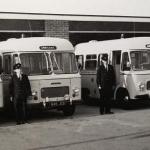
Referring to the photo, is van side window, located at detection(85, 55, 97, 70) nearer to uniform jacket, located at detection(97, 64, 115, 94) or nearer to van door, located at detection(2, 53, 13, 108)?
uniform jacket, located at detection(97, 64, 115, 94)

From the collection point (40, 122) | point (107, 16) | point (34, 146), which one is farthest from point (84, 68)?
point (34, 146)

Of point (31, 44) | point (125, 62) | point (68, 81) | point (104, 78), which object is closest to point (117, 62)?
point (125, 62)

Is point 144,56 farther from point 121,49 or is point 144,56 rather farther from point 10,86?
point 10,86

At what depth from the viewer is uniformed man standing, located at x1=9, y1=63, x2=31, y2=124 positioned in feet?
47.9

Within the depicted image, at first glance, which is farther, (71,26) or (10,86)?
(71,26)

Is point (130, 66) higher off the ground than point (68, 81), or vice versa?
point (130, 66)

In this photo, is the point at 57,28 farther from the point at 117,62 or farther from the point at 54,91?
the point at 54,91

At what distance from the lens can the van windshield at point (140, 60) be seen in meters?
17.5

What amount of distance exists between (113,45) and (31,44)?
3.83 metres

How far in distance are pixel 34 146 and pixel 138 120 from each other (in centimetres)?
431

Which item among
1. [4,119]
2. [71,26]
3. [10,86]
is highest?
[71,26]

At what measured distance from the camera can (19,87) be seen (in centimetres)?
1460

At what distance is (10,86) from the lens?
1480 centimetres

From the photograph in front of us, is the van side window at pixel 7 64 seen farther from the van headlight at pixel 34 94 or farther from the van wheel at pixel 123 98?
the van wheel at pixel 123 98
